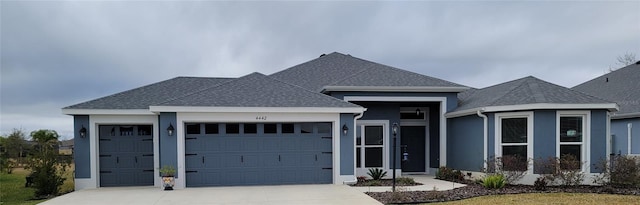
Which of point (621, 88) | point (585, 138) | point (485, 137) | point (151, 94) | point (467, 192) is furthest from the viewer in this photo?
point (621, 88)

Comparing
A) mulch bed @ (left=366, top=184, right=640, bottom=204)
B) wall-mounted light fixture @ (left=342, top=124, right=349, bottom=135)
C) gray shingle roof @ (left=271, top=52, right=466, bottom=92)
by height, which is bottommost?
mulch bed @ (left=366, top=184, right=640, bottom=204)

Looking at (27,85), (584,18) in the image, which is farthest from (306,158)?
(584,18)

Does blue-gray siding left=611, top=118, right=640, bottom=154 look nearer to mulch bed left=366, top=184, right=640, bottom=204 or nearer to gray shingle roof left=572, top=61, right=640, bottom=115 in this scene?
gray shingle roof left=572, top=61, right=640, bottom=115

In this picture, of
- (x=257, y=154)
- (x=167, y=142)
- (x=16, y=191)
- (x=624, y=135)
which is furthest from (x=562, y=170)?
(x=16, y=191)

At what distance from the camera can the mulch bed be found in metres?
10.0

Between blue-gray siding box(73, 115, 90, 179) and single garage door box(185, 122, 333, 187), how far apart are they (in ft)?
9.63

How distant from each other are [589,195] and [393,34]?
8.94 meters

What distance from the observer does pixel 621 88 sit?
1891cm

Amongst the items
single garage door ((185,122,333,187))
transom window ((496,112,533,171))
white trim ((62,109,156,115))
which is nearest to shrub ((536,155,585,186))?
transom window ((496,112,533,171))

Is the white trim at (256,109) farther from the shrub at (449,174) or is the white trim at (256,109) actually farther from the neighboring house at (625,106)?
the neighboring house at (625,106)

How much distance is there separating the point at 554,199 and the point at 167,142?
31.8ft

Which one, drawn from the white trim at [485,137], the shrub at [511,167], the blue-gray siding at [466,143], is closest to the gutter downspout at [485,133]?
the white trim at [485,137]

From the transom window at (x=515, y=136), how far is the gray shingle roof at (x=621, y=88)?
19.0 feet

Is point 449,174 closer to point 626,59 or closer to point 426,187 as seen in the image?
point 426,187
